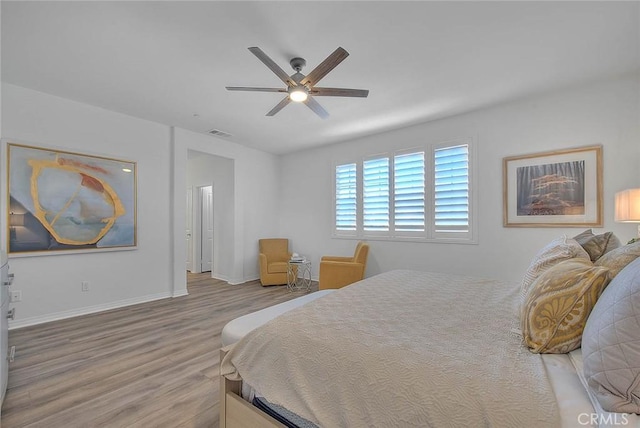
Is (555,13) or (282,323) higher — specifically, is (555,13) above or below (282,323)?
above

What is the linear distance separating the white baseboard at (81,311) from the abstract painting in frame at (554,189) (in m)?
5.19

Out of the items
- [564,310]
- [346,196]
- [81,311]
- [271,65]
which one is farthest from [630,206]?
[81,311]

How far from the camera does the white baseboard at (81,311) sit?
3.12m

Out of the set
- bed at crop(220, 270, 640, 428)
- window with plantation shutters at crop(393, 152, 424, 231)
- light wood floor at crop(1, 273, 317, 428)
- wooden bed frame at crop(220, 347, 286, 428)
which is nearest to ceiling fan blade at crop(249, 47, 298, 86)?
bed at crop(220, 270, 640, 428)

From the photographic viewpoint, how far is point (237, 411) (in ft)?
4.50

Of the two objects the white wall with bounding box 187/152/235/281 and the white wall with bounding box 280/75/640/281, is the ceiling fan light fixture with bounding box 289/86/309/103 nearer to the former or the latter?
the white wall with bounding box 280/75/640/281

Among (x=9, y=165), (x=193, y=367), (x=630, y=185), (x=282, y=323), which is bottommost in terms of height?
(x=193, y=367)

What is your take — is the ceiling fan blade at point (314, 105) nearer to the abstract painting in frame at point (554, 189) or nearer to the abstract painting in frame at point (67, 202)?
the abstract painting in frame at point (554, 189)

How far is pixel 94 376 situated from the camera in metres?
2.16

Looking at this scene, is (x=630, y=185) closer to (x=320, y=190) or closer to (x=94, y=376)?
(x=320, y=190)

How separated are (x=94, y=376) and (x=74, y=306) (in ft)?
6.21

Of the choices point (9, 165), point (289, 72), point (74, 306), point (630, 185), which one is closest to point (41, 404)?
point (74, 306)

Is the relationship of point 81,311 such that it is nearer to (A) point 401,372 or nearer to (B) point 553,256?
(A) point 401,372

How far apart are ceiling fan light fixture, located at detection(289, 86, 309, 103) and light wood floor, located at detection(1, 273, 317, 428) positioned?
2.45 m
